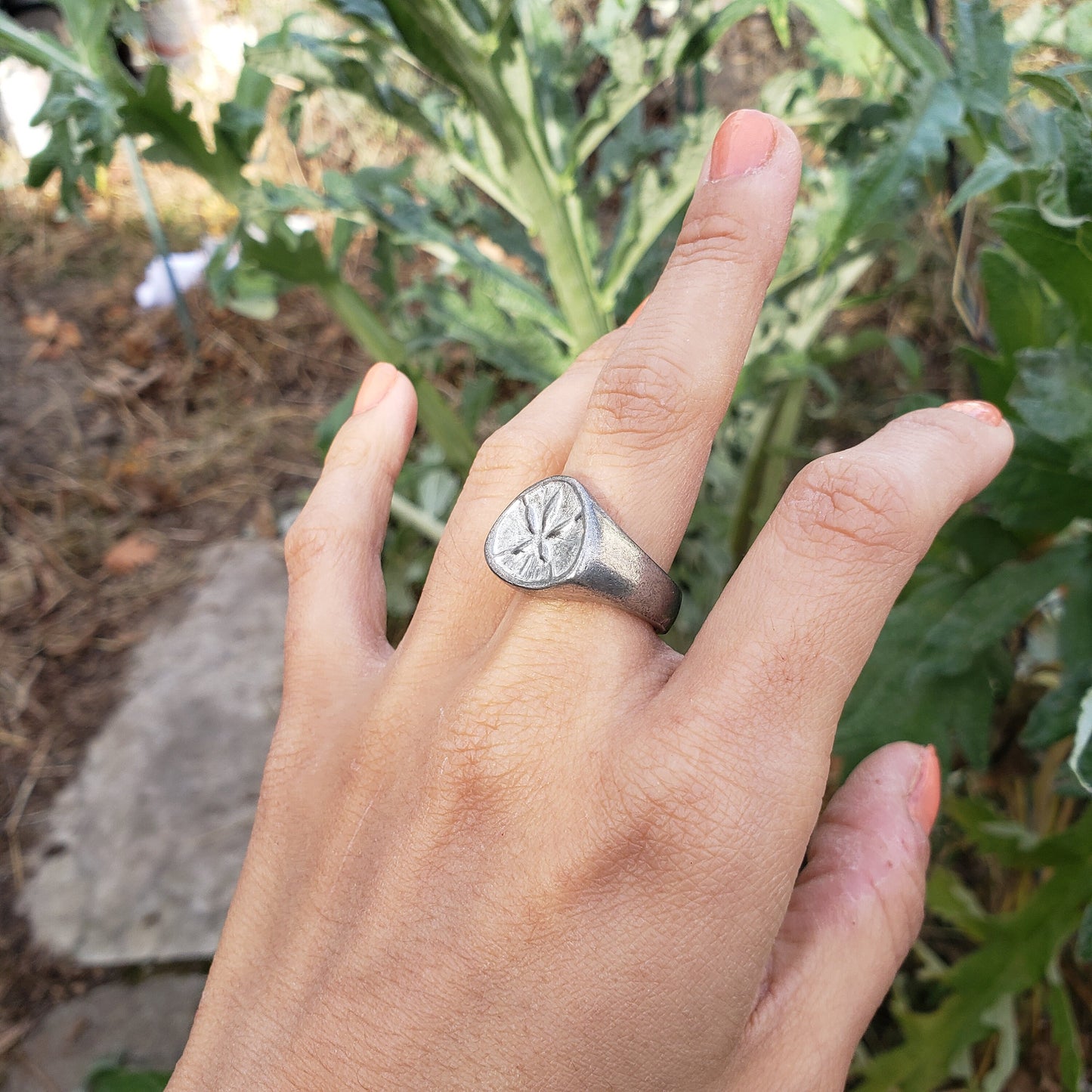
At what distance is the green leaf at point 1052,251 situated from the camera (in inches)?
40.0

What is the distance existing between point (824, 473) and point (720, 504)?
1154 millimetres

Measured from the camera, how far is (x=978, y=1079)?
157 cm

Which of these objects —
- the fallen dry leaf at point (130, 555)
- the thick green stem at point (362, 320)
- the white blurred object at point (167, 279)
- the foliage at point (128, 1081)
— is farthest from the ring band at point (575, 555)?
the white blurred object at point (167, 279)

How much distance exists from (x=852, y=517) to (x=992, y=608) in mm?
516

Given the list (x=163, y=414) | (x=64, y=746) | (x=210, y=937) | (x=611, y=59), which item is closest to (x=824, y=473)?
(x=611, y=59)

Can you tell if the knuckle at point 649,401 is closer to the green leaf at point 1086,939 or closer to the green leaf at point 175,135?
the green leaf at point 1086,939

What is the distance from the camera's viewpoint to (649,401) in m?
0.87

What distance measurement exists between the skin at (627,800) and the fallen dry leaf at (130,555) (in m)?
1.90

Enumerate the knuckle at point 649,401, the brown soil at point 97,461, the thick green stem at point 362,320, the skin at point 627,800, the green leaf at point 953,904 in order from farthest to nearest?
the brown soil at point 97,461
the thick green stem at point 362,320
the green leaf at point 953,904
the knuckle at point 649,401
the skin at point 627,800

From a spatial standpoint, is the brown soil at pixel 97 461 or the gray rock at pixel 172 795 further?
the brown soil at pixel 97 461

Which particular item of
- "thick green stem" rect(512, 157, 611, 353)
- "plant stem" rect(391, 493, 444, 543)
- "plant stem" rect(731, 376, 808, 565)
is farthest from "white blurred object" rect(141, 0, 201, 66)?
"plant stem" rect(731, 376, 808, 565)

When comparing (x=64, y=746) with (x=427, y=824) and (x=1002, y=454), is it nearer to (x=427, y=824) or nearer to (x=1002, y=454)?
(x=427, y=824)

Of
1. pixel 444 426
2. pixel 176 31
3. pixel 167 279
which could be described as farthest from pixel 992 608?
pixel 176 31

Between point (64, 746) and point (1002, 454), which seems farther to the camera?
point (64, 746)
